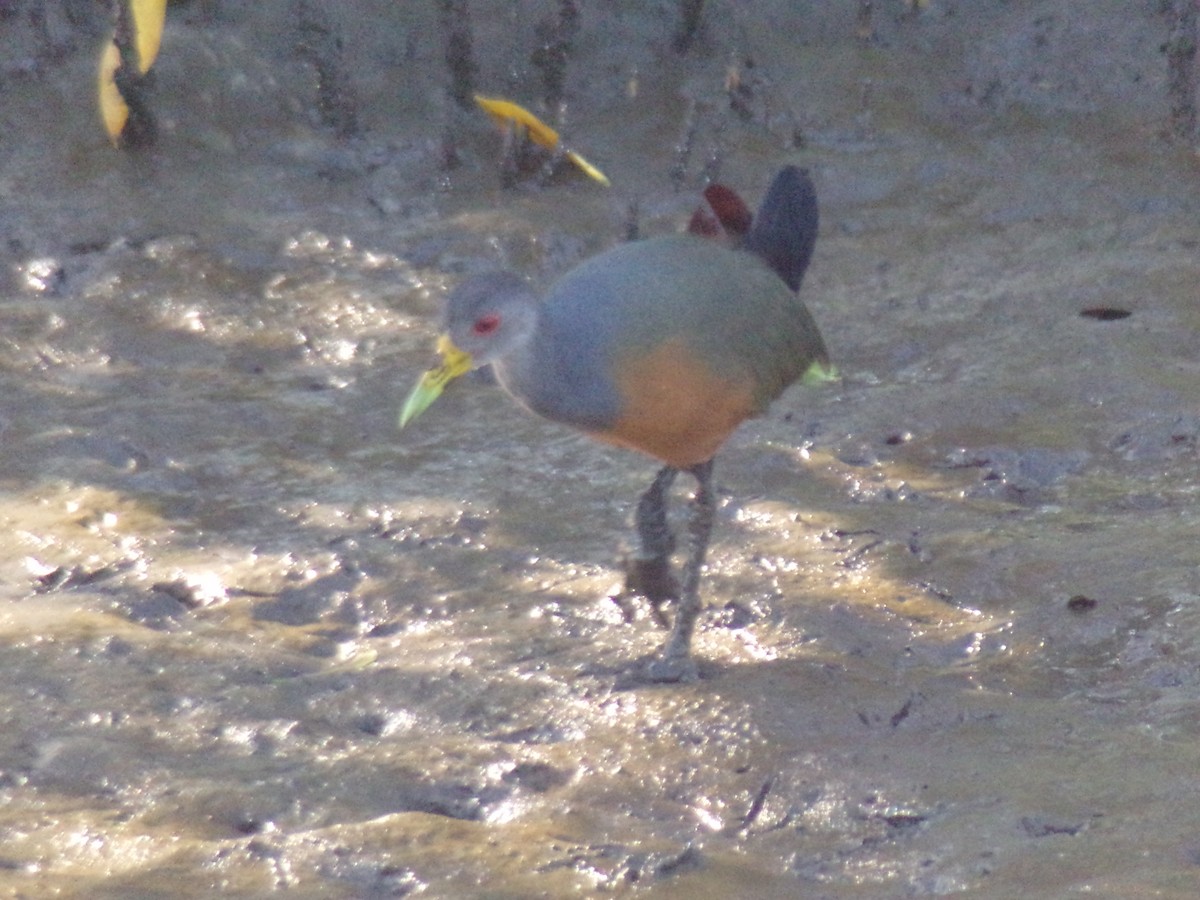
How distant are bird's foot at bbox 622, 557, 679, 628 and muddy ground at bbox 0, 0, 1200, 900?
0.10 metres

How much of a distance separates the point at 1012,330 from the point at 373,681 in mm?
3730

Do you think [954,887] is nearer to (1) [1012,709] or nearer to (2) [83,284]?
(1) [1012,709]

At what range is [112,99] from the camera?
25.6 ft

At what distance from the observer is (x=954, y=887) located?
2.78 metres

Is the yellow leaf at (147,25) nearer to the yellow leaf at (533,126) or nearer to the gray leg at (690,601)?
the yellow leaf at (533,126)

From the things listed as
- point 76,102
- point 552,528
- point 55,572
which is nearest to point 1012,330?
point 552,528

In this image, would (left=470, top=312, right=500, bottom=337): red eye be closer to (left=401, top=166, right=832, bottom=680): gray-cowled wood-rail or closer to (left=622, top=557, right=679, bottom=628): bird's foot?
(left=401, top=166, right=832, bottom=680): gray-cowled wood-rail

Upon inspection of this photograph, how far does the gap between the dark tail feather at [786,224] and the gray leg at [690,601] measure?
1025mm

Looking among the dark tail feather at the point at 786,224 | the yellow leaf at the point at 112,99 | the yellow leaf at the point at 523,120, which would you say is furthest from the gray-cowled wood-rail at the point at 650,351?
the yellow leaf at the point at 112,99

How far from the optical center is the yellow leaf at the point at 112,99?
771 cm

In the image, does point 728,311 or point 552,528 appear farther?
point 552,528

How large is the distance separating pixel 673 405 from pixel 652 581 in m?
0.84

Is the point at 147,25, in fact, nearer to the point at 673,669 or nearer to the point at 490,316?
the point at 490,316

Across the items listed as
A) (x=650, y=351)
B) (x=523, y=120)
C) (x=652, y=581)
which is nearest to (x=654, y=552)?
(x=652, y=581)
